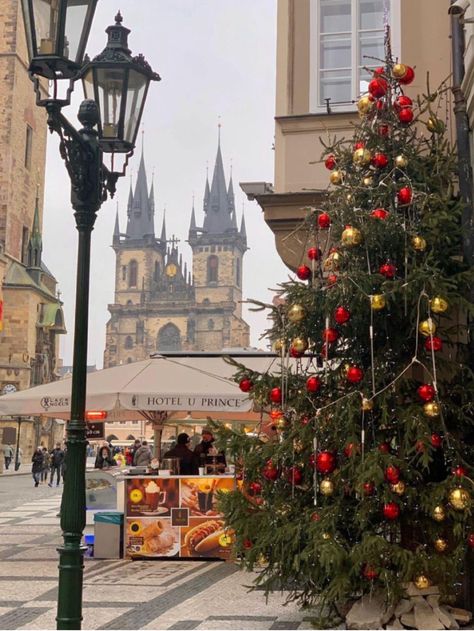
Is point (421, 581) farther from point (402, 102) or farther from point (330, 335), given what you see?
point (402, 102)

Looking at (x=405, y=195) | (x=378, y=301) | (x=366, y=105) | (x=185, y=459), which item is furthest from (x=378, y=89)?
(x=185, y=459)

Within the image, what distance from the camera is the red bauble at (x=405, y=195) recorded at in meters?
A: 7.05

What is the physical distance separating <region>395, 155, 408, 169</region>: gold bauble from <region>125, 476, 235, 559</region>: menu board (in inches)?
200

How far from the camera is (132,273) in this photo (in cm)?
14350

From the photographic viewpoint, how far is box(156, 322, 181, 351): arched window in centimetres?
13538

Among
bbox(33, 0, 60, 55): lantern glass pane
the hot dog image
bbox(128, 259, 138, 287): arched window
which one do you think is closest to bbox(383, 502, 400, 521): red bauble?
bbox(33, 0, 60, 55): lantern glass pane

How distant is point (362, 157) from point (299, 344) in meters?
1.59

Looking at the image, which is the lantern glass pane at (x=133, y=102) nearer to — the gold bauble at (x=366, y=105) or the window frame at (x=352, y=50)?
the gold bauble at (x=366, y=105)

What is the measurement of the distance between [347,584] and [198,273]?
455 feet

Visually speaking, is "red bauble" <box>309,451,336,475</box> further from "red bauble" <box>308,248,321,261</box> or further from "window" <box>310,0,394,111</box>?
"window" <box>310,0,394,111</box>

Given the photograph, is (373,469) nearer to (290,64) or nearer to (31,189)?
(290,64)

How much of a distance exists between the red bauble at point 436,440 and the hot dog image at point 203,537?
4867 mm

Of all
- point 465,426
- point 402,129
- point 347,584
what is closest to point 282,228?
point 402,129

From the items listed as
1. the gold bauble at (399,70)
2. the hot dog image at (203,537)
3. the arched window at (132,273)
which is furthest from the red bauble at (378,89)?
the arched window at (132,273)
